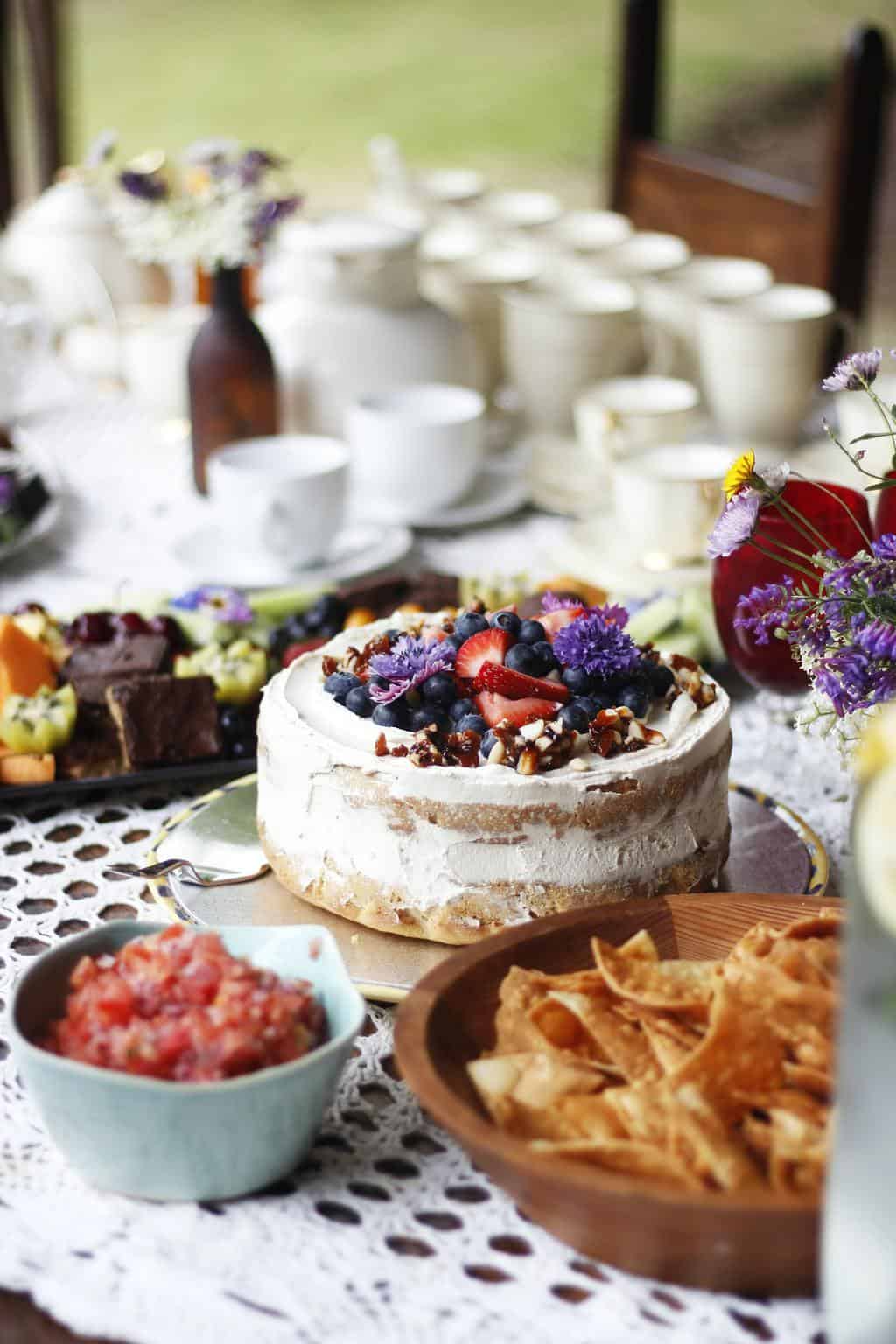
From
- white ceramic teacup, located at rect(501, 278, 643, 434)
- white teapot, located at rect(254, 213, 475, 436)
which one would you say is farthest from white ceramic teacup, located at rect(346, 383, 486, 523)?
white ceramic teacup, located at rect(501, 278, 643, 434)

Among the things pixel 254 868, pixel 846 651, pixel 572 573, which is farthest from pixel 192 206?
pixel 846 651

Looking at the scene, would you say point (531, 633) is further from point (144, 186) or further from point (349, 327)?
point (144, 186)

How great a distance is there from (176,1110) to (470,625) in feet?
1.77

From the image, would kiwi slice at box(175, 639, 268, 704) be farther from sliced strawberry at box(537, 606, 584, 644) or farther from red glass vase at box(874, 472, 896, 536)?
red glass vase at box(874, 472, 896, 536)

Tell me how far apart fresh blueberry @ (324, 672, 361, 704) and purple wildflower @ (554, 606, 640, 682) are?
0.56 feet

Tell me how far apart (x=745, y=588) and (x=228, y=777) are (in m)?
0.56

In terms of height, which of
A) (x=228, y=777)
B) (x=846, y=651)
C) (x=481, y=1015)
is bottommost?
(x=228, y=777)

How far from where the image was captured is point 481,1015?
103 centimetres

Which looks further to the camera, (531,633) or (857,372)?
(531,633)

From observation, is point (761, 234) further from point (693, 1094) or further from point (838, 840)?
point (693, 1094)

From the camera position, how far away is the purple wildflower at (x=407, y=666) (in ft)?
4.10

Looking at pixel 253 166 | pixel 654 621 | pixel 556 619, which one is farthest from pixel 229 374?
pixel 556 619

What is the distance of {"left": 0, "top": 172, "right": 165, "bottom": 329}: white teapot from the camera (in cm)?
284

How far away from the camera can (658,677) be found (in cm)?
130
